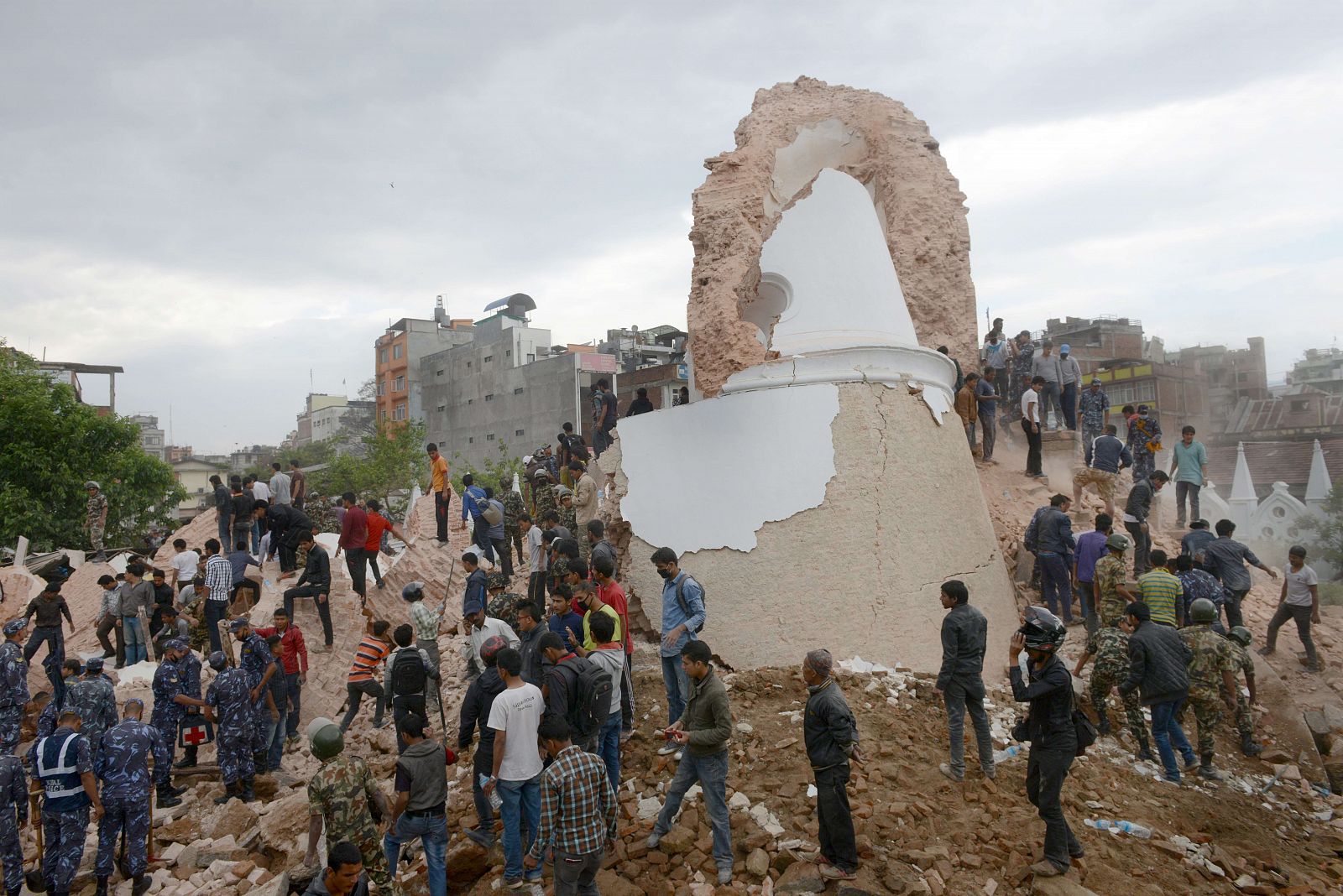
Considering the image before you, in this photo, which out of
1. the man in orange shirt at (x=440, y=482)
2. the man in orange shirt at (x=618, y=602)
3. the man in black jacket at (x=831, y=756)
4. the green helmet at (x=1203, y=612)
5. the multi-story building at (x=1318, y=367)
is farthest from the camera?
the multi-story building at (x=1318, y=367)

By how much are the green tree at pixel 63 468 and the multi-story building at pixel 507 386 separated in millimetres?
19527

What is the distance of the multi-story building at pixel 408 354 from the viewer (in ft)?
168

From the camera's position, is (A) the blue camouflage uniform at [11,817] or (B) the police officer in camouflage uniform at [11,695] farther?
(B) the police officer in camouflage uniform at [11,695]

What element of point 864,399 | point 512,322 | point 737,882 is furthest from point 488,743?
point 512,322

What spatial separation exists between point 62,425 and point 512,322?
2620 centimetres

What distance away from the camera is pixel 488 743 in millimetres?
6078

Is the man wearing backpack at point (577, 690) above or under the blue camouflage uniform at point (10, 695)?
above

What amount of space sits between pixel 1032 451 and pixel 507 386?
35.6 metres

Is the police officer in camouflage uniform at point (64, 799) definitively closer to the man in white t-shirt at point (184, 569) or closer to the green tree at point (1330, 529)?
the man in white t-shirt at point (184, 569)

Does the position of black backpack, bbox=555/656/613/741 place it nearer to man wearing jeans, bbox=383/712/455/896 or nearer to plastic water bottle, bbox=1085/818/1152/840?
man wearing jeans, bbox=383/712/455/896

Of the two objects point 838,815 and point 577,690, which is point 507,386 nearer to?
point 577,690

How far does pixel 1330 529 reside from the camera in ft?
91.9

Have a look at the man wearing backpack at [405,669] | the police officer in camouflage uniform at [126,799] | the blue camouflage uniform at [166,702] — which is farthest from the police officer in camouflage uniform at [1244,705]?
the blue camouflage uniform at [166,702]

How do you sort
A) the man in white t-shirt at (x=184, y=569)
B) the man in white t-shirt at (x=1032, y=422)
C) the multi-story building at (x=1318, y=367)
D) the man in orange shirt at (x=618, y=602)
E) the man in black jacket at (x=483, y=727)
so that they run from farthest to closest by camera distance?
the multi-story building at (x=1318, y=367)
the man in white t-shirt at (x=1032, y=422)
the man in white t-shirt at (x=184, y=569)
the man in orange shirt at (x=618, y=602)
the man in black jacket at (x=483, y=727)
